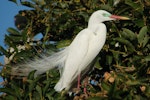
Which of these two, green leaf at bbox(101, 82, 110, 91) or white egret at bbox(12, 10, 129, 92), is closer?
green leaf at bbox(101, 82, 110, 91)

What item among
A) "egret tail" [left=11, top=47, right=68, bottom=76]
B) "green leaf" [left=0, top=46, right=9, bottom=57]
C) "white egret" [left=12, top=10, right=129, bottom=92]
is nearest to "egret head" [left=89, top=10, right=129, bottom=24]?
"white egret" [left=12, top=10, right=129, bottom=92]

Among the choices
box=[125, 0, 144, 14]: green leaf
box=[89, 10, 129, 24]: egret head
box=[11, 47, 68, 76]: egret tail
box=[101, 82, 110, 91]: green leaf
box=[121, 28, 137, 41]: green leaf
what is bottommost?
box=[11, 47, 68, 76]: egret tail

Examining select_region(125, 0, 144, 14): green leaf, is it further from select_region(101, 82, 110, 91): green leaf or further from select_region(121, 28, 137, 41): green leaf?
select_region(101, 82, 110, 91): green leaf

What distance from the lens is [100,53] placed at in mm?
3586

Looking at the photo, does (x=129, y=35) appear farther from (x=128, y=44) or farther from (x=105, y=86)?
(x=105, y=86)

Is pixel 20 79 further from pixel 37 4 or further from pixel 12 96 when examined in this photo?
pixel 37 4

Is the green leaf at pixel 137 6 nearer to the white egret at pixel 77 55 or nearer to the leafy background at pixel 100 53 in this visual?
the leafy background at pixel 100 53

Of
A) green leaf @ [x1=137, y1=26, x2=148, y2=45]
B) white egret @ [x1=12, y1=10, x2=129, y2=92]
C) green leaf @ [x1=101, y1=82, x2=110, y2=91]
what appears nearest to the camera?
green leaf @ [x1=101, y1=82, x2=110, y2=91]

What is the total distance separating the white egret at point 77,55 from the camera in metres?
3.47

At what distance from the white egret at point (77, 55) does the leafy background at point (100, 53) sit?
6 centimetres

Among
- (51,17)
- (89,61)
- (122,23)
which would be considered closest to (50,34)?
(51,17)

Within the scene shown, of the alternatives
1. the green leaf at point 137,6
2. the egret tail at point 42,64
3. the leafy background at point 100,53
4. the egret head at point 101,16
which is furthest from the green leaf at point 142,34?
the egret tail at point 42,64

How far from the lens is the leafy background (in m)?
2.69

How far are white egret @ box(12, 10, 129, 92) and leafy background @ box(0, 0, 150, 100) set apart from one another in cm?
6
